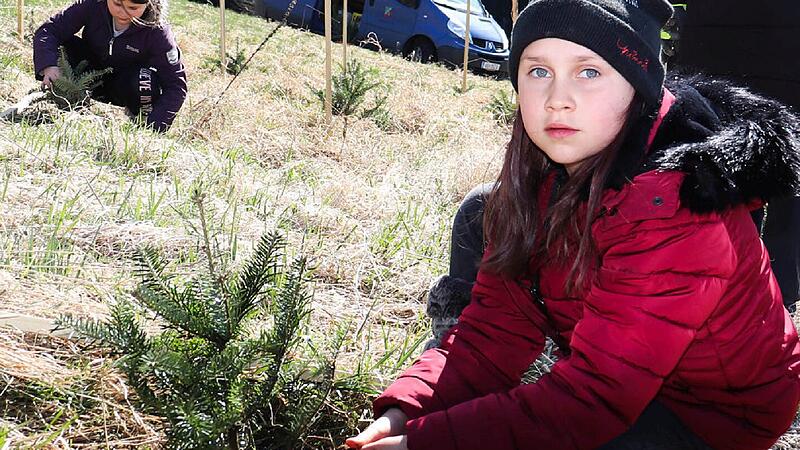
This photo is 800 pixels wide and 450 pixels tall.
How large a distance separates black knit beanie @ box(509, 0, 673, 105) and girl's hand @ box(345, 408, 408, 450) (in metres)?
0.67

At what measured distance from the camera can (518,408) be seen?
1.29 metres

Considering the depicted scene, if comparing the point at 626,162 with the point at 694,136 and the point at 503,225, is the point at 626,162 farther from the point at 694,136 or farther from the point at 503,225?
the point at 503,225

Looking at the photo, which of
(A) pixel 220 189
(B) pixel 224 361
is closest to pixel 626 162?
(B) pixel 224 361

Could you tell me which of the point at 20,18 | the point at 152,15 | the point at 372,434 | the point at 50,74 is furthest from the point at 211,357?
the point at 20,18

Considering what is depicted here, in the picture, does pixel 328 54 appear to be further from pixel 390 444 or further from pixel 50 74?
pixel 390 444

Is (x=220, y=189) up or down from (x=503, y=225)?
down

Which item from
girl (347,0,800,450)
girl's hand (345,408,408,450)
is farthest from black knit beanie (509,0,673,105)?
girl's hand (345,408,408,450)

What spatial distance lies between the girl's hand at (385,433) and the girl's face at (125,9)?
10.5 ft

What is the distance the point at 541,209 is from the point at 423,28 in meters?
10.5

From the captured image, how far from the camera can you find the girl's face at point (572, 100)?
1358mm

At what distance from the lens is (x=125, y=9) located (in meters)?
4.05

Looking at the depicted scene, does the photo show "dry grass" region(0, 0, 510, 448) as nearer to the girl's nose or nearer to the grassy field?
the grassy field

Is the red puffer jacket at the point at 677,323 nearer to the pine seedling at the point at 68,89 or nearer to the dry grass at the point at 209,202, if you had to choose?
the dry grass at the point at 209,202

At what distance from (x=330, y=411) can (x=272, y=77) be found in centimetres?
498
